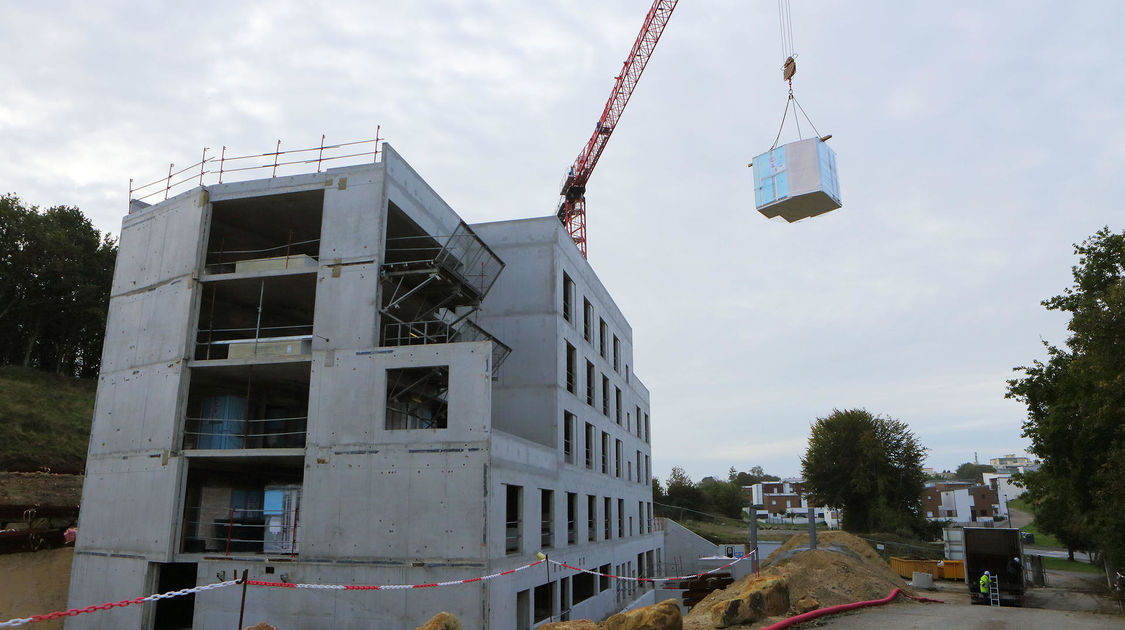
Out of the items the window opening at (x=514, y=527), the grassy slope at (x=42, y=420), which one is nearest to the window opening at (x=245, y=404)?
the window opening at (x=514, y=527)

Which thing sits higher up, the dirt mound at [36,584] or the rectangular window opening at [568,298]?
the rectangular window opening at [568,298]

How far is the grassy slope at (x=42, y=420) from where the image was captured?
38.2 meters

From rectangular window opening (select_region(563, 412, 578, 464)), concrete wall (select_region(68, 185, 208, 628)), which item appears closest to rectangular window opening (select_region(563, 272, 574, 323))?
rectangular window opening (select_region(563, 412, 578, 464))

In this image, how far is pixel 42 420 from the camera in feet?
141

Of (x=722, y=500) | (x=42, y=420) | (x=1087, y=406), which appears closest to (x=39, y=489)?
(x=42, y=420)

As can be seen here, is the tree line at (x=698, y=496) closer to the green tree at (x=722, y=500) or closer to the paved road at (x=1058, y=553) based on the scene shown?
the green tree at (x=722, y=500)

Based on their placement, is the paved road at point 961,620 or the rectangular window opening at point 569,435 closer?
the paved road at point 961,620

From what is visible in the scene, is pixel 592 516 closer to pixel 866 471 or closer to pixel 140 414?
pixel 140 414

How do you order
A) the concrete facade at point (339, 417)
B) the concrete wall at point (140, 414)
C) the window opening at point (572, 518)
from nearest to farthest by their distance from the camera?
the concrete facade at point (339, 417) → the concrete wall at point (140, 414) → the window opening at point (572, 518)

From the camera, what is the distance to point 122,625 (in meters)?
21.0

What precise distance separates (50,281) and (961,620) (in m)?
61.5

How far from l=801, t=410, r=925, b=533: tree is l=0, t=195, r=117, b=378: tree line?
60.1 m

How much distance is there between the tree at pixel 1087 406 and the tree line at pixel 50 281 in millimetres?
58440

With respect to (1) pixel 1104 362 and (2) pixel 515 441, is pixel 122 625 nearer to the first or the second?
(2) pixel 515 441
